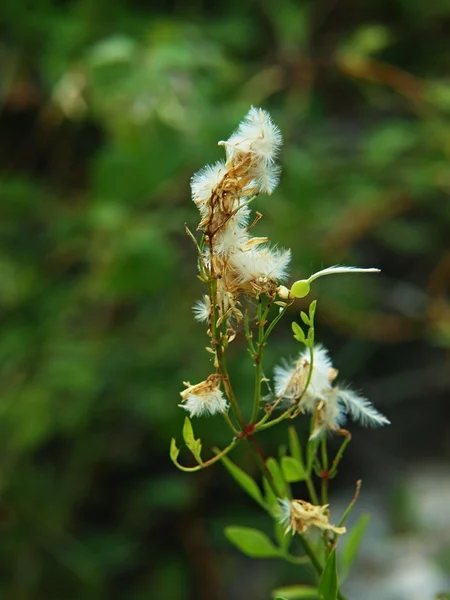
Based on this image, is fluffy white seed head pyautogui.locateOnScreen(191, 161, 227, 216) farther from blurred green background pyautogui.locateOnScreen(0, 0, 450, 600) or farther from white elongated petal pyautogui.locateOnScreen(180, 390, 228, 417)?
blurred green background pyautogui.locateOnScreen(0, 0, 450, 600)

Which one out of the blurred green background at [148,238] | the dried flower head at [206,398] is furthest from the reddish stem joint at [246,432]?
the blurred green background at [148,238]

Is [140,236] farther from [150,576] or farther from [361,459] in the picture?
[361,459]

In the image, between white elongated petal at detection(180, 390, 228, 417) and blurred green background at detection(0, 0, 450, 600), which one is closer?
white elongated petal at detection(180, 390, 228, 417)

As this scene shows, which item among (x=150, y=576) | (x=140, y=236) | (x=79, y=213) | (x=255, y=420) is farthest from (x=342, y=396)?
(x=150, y=576)

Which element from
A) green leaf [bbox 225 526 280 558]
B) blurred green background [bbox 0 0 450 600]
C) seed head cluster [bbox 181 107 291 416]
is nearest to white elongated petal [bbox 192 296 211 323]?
seed head cluster [bbox 181 107 291 416]

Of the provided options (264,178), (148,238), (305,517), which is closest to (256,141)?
(264,178)
